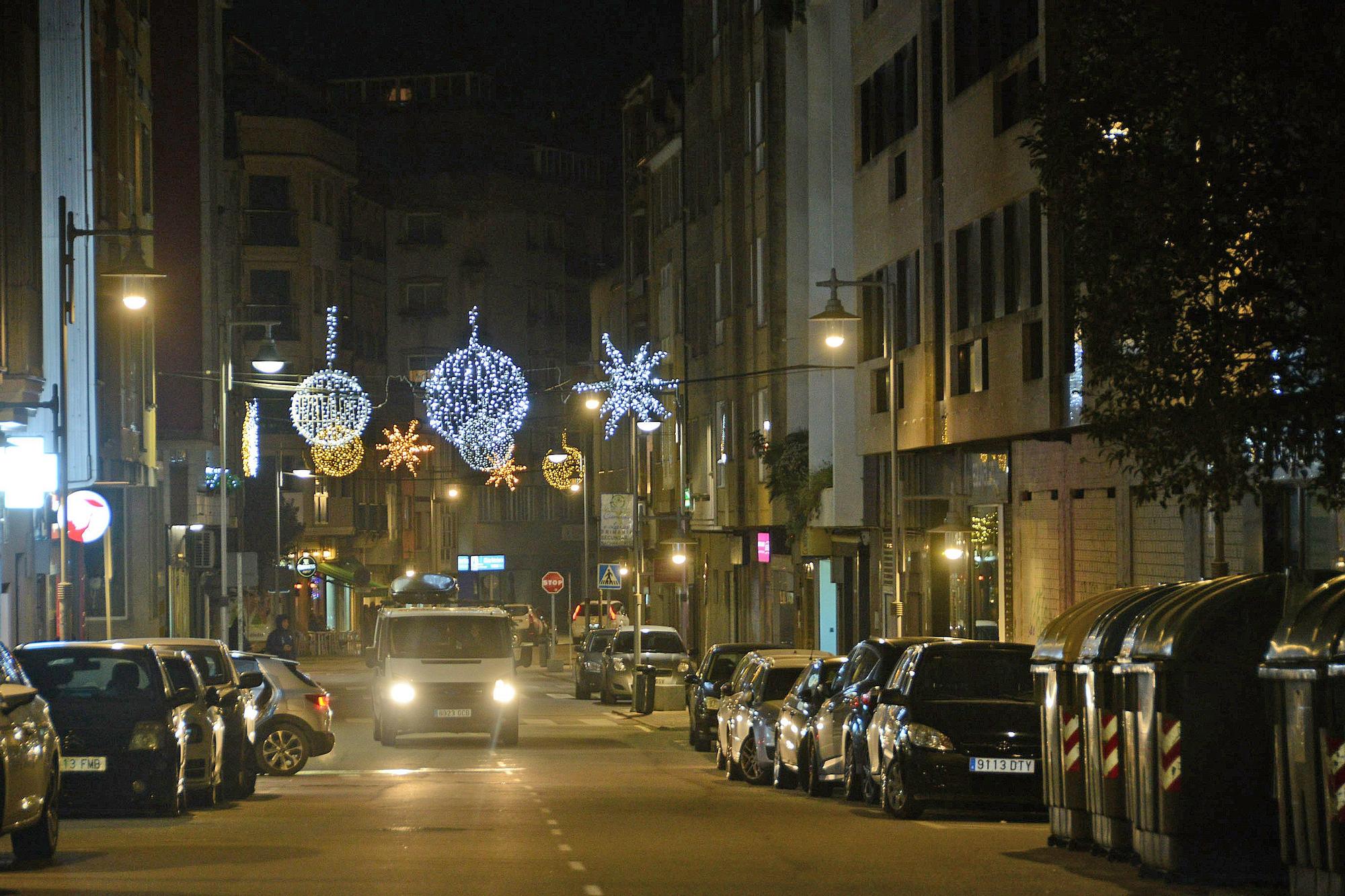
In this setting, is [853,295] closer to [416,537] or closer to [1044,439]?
[1044,439]

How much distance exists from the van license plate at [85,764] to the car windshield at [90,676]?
504mm

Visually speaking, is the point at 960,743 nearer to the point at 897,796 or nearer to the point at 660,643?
the point at 897,796

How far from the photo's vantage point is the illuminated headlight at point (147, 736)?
59.5ft

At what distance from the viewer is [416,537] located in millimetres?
99438

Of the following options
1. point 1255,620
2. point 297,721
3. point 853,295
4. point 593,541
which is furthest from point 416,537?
point 1255,620

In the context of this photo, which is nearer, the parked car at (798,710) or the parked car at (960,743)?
the parked car at (960,743)

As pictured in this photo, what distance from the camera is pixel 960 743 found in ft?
60.1

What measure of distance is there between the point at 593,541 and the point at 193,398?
4467cm

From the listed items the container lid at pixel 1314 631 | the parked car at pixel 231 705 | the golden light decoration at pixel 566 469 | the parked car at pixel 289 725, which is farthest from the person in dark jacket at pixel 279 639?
the container lid at pixel 1314 631

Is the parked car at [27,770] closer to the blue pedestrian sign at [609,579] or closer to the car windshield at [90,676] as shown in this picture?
the car windshield at [90,676]

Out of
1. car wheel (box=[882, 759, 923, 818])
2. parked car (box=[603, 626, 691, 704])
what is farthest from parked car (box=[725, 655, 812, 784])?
parked car (box=[603, 626, 691, 704])

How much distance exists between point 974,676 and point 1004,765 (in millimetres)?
997

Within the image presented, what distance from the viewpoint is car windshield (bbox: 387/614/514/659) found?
32.6 metres

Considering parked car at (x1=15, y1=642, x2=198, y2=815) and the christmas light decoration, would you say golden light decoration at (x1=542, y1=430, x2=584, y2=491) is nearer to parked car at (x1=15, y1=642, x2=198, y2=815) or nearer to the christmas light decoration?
the christmas light decoration
